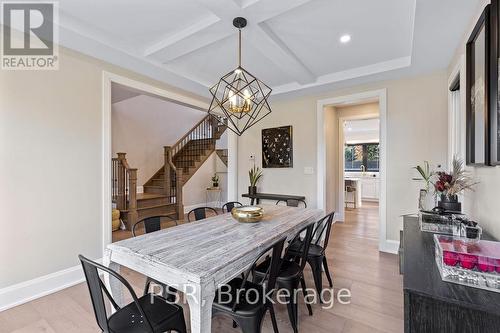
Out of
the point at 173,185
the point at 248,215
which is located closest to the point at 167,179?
the point at 173,185

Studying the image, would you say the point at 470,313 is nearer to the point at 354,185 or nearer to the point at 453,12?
the point at 453,12

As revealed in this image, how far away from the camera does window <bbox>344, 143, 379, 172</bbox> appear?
327 inches

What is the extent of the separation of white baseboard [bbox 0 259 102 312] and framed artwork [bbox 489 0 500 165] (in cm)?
376

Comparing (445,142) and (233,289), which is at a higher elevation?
(445,142)

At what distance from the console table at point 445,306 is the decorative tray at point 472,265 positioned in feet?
0.13

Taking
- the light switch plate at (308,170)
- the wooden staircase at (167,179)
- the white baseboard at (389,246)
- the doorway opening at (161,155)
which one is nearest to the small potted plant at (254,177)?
the doorway opening at (161,155)

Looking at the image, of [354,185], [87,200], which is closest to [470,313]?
[87,200]

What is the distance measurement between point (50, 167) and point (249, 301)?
2.42 meters

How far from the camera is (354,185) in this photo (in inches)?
273

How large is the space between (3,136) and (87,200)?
0.95 meters

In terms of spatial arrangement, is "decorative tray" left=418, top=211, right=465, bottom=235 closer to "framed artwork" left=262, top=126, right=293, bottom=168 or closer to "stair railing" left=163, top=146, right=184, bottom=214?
"framed artwork" left=262, top=126, right=293, bottom=168

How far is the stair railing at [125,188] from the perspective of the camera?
472cm

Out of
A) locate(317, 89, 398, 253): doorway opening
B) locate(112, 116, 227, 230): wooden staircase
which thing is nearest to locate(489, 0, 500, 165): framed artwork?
locate(317, 89, 398, 253): doorway opening

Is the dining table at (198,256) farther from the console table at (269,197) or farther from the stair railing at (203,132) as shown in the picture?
the stair railing at (203,132)
